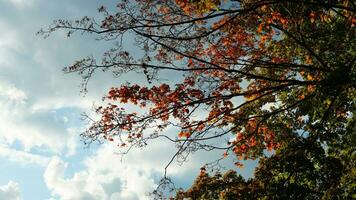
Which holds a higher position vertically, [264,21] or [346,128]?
[264,21]

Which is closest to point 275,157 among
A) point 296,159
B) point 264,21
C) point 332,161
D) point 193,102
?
point 296,159

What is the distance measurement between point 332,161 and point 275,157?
1985mm

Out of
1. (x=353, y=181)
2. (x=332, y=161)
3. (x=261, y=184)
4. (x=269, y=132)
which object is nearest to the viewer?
(x=353, y=181)

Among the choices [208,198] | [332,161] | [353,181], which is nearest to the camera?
[353,181]

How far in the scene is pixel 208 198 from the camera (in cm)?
1333

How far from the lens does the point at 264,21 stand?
36.0ft

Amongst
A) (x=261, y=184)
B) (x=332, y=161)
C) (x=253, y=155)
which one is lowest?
(x=261, y=184)

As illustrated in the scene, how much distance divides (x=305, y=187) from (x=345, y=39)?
14.9 ft

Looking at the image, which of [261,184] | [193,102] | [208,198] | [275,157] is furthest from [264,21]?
[208,198]

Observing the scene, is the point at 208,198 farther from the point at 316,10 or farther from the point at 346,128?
the point at 316,10

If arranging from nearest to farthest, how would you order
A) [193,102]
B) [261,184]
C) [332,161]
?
1. [193,102]
2. [261,184]
3. [332,161]

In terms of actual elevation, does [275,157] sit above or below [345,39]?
below

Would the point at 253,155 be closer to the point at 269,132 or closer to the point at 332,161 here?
the point at 269,132

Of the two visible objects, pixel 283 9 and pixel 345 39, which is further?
pixel 345 39
